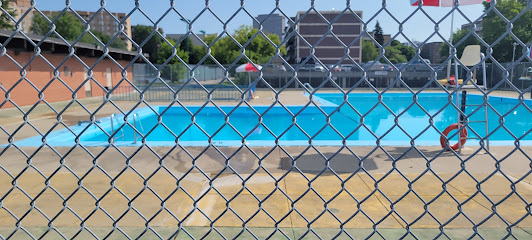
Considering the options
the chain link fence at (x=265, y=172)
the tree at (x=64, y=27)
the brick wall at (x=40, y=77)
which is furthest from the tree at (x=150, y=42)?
the chain link fence at (x=265, y=172)

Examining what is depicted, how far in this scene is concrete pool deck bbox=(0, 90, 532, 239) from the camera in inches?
87.1

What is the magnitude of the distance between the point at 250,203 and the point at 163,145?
367 centimetres

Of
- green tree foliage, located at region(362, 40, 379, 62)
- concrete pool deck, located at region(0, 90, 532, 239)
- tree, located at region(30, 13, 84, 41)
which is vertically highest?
tree, located at region(30, 13, 84, 41)

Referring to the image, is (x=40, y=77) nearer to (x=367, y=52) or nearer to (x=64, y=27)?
(x=64, y=27)

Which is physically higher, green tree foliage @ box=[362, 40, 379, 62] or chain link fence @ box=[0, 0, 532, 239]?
chain link fence @ box=[0, 0, 532, 239]

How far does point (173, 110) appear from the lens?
→ 51.1 ft

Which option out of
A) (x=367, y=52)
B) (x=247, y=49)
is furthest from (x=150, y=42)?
(x=367, y=52)

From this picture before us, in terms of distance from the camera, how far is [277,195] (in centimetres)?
396

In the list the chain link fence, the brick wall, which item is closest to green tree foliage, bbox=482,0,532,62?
the chain link fence

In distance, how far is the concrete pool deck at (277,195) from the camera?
221cm

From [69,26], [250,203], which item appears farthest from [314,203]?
[69,26]

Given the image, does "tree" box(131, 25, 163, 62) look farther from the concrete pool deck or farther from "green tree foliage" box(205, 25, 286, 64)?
the concrete pool deck

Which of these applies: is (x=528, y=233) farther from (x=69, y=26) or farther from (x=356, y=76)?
(x=69, y=26)

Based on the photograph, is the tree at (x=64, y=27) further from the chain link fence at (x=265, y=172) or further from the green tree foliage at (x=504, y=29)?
the green tree foliage at (x=504, y=29)
